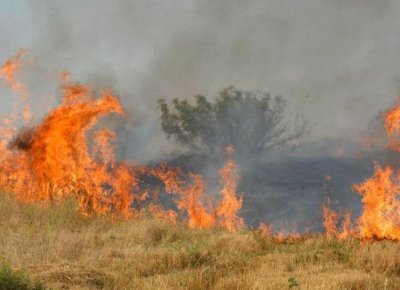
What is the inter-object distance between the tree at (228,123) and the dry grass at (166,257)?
2168 centimetres

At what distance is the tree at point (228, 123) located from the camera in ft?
114

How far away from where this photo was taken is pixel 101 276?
788cm

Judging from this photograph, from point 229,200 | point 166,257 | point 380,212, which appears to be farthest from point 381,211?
point 166,257

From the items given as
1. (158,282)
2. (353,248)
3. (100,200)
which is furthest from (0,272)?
(100,200)

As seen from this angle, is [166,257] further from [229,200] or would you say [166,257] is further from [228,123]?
[228,123]

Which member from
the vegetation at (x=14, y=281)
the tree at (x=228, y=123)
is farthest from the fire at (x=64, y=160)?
the tree at (x=228, y=123)

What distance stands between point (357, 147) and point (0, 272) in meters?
33.3

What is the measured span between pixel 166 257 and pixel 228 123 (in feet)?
85.9

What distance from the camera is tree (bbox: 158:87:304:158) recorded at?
3472 centimetres

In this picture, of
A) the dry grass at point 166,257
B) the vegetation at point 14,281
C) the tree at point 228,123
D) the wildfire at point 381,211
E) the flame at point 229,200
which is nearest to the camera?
the vegetation at point 14,281

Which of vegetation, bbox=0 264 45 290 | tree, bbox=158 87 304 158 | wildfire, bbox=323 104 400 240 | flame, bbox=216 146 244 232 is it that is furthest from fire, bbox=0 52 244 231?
tree, bbox=158 87 304 158

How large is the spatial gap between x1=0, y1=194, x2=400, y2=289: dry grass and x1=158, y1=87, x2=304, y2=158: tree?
21681 mm

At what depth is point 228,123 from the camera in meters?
35.3

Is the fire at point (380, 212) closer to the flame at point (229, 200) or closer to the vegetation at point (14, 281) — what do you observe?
the flame at point (229, 200)
